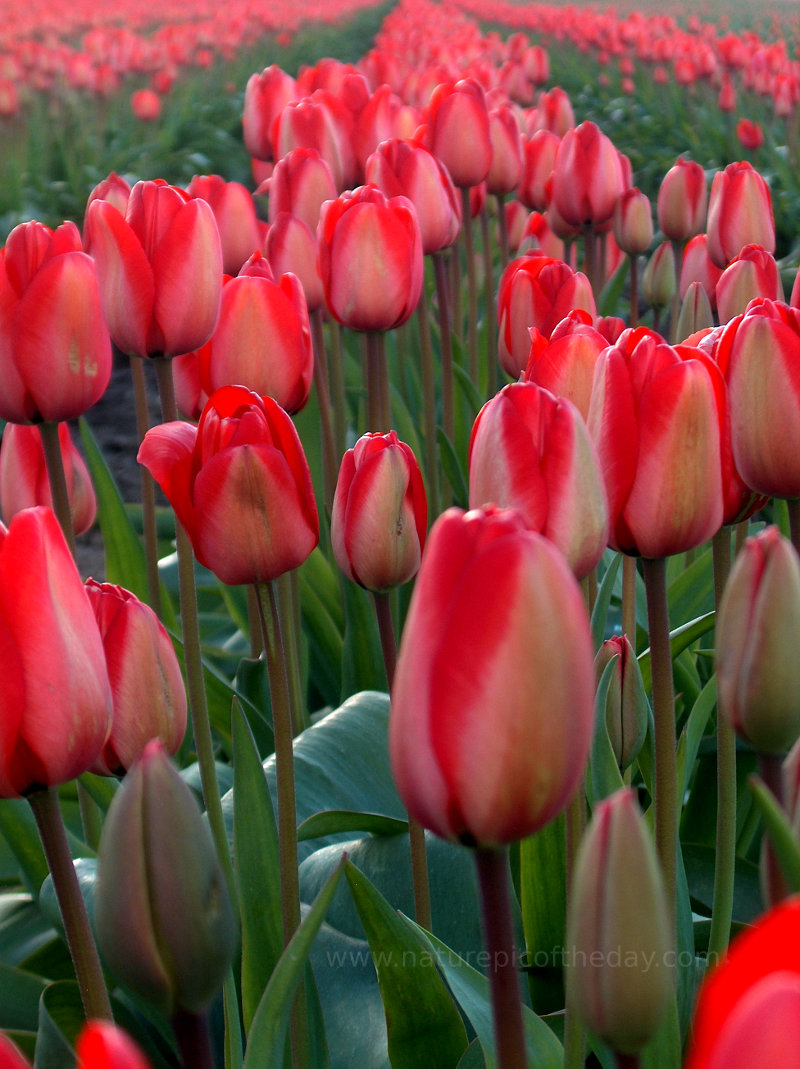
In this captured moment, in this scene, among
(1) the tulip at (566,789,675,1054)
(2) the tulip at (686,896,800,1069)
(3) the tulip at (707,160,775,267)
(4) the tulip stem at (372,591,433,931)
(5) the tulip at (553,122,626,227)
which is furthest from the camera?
(5) the tulip at (553,122,626,227)

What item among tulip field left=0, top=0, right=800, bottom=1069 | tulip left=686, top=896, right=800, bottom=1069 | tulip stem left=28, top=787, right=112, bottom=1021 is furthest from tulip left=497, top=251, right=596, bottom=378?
tulip left=686, top=896, right=800, bottom=1069

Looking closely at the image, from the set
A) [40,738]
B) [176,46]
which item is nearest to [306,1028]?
[40,738]

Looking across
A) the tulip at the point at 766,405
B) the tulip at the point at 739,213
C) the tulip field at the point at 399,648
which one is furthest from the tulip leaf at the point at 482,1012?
the tulip at the point at 739,213

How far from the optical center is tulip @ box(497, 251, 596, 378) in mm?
1302

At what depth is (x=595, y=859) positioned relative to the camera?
0.42m

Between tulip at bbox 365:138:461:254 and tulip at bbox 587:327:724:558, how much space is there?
0.98 m

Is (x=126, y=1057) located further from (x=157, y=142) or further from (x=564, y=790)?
(x=157, y=142)

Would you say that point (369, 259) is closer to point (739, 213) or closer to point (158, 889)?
point (739, 213)

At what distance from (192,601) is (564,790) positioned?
77 cm

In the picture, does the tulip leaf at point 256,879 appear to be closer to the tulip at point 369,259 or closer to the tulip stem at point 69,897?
the tulip stem at point 69,897

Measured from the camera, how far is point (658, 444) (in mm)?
727

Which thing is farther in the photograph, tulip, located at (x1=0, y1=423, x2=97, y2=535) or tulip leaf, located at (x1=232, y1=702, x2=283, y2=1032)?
tulip, located at (x1=0, y1=423, x2=97, y2=535)

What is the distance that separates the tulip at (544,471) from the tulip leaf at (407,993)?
274mm

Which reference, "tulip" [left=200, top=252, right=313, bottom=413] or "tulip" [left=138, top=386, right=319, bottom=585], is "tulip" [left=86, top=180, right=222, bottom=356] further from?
"tulip" [left=138, top=386, right=319, bottom=585]
